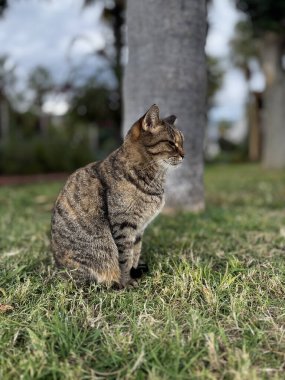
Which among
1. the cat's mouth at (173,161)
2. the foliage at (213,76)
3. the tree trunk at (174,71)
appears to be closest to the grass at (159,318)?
the cat's mouth at (173,161)

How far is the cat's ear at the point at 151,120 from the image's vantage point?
234cm

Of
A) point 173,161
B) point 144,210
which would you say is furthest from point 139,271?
point 173,161

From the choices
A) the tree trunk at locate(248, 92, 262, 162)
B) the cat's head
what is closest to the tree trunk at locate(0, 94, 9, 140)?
the tree trunk at locate(248, 92, 262, 162)

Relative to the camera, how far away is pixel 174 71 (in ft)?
13.9

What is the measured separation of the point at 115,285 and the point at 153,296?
0.32 meters

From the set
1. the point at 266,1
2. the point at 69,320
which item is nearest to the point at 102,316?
the point at 69,320

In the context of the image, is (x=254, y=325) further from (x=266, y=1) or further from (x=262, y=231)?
(x=266, y=1)

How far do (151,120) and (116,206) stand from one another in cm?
54

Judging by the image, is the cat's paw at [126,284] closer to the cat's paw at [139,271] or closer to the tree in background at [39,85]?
the cat's paw at [139,271]

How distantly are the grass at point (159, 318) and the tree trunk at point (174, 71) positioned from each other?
1.29 m

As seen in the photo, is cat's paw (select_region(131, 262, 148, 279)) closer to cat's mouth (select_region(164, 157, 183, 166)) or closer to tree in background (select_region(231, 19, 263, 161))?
cat's mouth (select_region(164, 157, 183, 166))

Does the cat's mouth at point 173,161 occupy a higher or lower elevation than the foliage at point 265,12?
lower

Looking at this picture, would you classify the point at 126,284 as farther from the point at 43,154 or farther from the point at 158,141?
the point at 43,154

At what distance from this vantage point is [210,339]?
1.60 m
